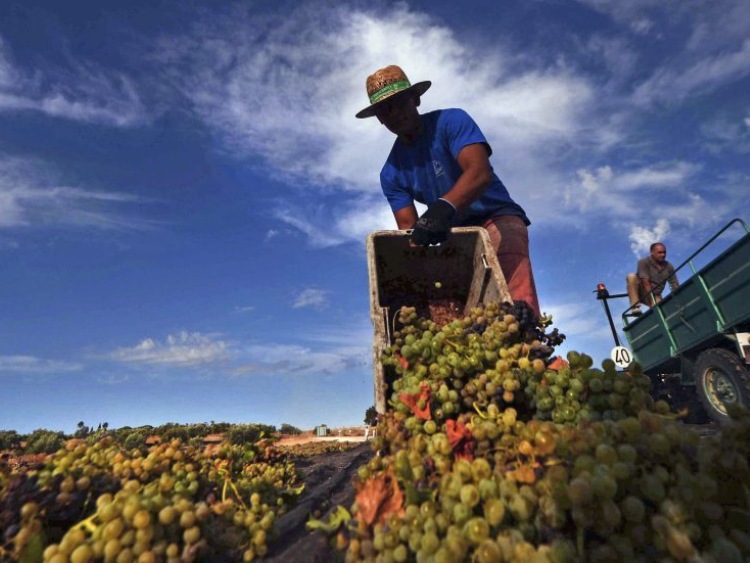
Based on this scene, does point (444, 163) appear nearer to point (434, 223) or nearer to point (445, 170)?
point (445, 170)

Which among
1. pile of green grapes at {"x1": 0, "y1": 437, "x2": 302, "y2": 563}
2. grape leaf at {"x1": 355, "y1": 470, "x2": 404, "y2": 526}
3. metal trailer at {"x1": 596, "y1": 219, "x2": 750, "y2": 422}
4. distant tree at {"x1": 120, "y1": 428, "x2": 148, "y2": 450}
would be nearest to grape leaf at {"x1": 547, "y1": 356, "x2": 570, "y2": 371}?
grape leaf at {"x1": 355, "y1": 470, "x2": 404, "y2": 526}

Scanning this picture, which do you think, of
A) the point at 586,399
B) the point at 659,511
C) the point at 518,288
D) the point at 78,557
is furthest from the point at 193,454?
the point at 518,288

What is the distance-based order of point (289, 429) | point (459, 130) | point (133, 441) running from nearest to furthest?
point (459, 130)
point (133, 441)
point (289, 429)

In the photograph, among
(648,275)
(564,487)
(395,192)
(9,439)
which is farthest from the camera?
(9,439)

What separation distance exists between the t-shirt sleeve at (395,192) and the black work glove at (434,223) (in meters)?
1.42

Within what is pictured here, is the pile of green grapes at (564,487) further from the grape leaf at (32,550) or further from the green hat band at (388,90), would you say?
the green hat band at (388,90)

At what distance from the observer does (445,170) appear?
4672 millimetres

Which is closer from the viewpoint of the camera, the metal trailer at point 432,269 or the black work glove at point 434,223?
the black work glove at point 434,223

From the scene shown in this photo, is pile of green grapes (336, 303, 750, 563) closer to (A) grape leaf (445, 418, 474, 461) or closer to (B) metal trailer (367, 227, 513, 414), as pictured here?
(A) grape leaf (445, 418, 474, 461)

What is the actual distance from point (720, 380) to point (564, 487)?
29.1 feet

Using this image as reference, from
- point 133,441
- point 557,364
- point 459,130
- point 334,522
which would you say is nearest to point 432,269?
point 459,130

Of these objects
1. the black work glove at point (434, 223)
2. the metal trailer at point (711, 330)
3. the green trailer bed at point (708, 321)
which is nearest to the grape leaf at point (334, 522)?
the black work glove at point (434, 223)

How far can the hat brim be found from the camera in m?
4.56

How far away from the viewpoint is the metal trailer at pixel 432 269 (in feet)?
12.6
